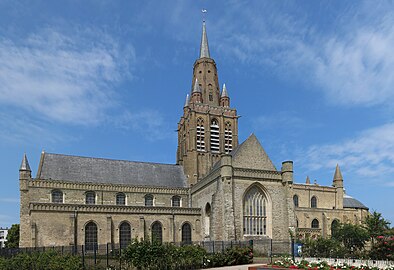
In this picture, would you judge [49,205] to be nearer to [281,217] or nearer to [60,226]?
[60,226]

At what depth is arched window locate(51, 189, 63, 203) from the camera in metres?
40.8

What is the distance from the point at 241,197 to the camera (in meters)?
37.3

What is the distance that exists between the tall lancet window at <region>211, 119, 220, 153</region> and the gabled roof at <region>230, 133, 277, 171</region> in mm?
10063

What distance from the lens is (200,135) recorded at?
49344mm

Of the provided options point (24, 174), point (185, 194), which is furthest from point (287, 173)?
point (24, 174)

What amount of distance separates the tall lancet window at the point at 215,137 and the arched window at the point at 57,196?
20030mm

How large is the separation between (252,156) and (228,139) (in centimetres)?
1162

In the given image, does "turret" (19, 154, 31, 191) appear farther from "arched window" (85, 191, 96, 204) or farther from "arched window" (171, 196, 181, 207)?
"arched window" (171, 196, 181, 207)

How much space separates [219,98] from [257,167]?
1676 centimetres

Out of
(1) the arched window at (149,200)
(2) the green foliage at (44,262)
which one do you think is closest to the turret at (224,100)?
(1) the arched window at (149,200)

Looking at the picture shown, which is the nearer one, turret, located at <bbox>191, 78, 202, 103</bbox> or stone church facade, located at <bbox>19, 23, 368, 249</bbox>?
stone church facade, located at <bbox>19, 23, 368, 249</bbox>

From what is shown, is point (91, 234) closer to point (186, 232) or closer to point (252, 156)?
point (186, 232)

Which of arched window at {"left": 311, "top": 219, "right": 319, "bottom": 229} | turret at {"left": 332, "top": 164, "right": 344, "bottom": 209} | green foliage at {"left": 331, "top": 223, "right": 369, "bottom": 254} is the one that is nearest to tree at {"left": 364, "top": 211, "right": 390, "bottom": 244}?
green foliage at {"left": 331, "top": 223, "right": 369, "bottom": 254}

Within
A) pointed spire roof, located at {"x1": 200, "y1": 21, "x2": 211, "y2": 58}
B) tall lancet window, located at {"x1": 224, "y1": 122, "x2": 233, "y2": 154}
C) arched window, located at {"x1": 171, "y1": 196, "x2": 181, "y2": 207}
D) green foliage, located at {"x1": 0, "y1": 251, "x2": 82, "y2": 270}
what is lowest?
green foliage, located at {"x1": 0, "y1": 251, "x2": 82, "y2": 270}
